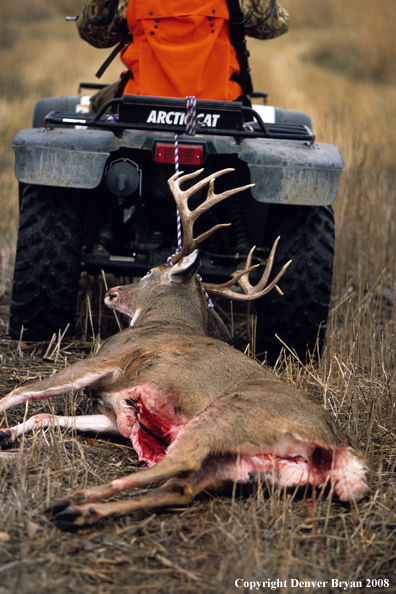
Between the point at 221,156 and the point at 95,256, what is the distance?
3.32 feet

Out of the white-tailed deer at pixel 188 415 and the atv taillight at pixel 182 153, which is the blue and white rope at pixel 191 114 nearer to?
the atv taillight at pixel 182 153

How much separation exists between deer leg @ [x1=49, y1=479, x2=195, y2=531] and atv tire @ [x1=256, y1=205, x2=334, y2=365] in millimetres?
1884

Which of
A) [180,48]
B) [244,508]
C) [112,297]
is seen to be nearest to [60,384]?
[244,508]

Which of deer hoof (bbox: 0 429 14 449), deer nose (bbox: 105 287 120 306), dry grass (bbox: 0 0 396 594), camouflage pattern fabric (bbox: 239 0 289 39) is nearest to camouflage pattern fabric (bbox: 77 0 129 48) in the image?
camouflage pattern fabric (bbox: 239 0 289 39)

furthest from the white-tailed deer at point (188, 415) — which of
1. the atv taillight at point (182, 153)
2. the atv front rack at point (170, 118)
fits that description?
the atv front rack at point (170, 118)

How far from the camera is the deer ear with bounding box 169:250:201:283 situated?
421 centimetres

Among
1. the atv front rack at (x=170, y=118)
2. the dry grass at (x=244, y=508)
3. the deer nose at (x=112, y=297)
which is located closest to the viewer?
the dry grass at (x=244, y=508)

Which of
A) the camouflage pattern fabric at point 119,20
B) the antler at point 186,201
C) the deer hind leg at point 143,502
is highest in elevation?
the camouflage pattern fabric at point 119,20

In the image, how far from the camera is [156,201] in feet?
15.5

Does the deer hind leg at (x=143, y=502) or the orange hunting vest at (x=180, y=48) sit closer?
the deer hind leg at (x=143, y=502)

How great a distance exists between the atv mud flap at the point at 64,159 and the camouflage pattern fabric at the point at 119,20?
1.29m

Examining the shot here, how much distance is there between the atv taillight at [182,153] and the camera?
13.8 feet

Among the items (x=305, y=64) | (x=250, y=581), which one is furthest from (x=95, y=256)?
(x=305, y=64)

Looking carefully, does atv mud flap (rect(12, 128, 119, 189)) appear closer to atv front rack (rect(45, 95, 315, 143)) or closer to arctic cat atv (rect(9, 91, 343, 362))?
arctic cat atv (rect(9, 91, 343, 362))
